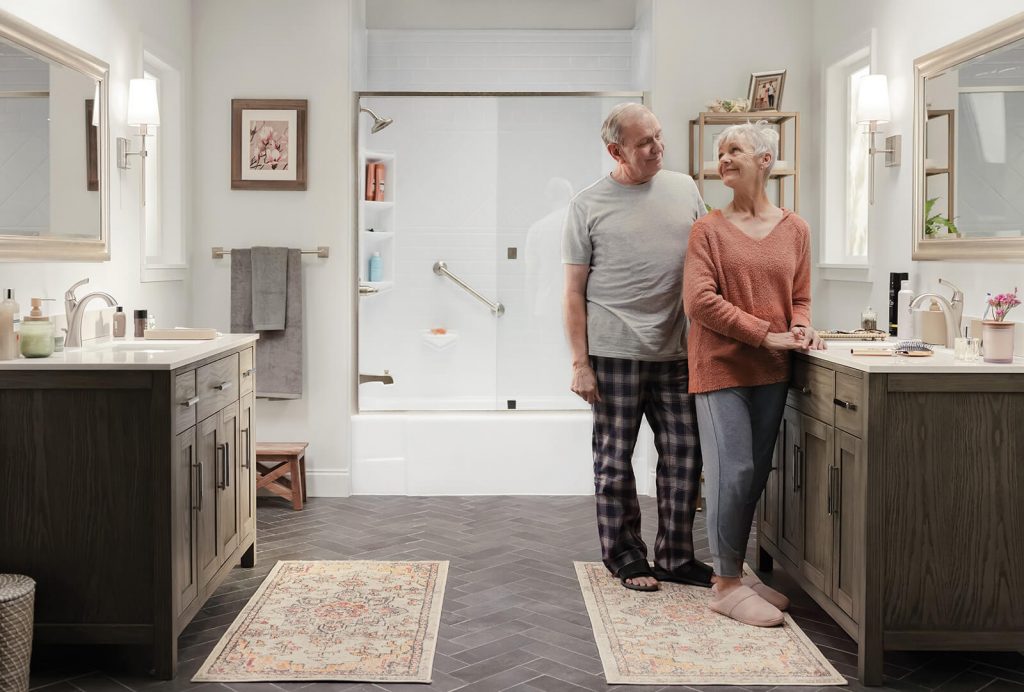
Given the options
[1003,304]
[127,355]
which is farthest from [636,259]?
[127,355]

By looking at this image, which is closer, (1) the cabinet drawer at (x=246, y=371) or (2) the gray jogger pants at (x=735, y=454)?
(2) the gray jogger pants at (x=735, y=454)

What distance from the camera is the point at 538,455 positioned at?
5195 millimetres

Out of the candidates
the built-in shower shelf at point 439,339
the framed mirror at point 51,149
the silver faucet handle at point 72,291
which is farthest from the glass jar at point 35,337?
the built-in shower shelf at point 439,339

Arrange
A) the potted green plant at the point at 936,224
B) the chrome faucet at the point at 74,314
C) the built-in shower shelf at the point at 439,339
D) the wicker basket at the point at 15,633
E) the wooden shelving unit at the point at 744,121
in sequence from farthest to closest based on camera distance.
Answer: the built-in shower shelf at the point at 439,339, the wooden shelving unit at the point at 744,121, the potted green plant at the point at 936,224, the chrome faucet at the point at 74,314, the wicker basket at the point at 15,633

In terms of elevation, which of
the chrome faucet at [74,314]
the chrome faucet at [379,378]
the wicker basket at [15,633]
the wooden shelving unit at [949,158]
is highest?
the wooden shelving unit at [949,158]

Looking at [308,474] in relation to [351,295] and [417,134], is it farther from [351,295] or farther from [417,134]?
[417,134]

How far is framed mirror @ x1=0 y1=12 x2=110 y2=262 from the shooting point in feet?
10.3

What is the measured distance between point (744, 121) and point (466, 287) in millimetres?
1550

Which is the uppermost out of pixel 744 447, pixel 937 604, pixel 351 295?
pixel 351 295

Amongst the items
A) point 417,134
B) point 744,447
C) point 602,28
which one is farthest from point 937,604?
point 602,28

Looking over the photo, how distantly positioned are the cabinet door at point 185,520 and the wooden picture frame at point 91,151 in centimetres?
122

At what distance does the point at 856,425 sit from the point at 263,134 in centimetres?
332

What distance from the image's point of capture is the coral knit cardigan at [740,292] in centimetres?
321

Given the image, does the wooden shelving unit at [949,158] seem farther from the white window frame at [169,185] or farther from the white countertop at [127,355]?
the white window frame at [169,185]
